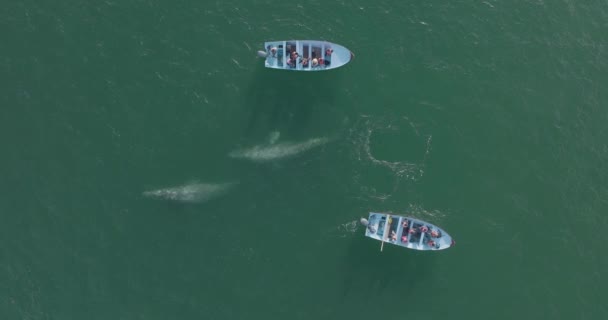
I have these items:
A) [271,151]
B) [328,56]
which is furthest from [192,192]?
[328,56]

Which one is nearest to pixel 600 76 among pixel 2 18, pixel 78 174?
pixel 78 174

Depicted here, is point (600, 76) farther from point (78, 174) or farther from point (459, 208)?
point (78, 174)

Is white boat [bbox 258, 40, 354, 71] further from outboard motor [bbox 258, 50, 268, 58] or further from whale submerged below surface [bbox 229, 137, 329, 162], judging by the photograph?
whale submerged below surface [bbox 229, 137, 329, 162]

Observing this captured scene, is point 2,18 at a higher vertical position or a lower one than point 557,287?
higher

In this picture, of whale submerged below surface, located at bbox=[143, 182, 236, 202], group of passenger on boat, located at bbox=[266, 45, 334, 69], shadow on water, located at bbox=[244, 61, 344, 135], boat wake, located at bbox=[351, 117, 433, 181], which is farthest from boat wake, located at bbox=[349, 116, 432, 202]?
whale submerged below surface, located at bbox=[143, 182, 236, 202]

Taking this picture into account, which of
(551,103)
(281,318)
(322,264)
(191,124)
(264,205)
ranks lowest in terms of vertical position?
(281,318)
